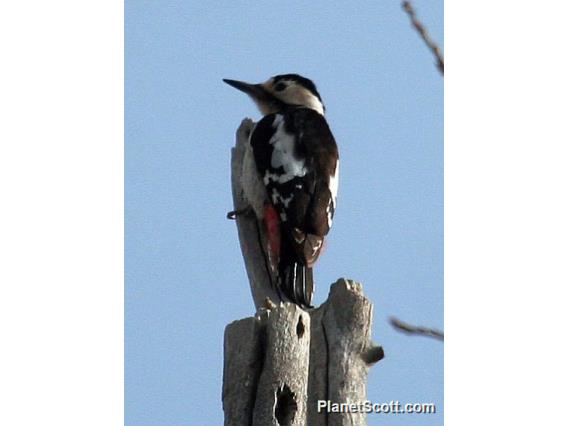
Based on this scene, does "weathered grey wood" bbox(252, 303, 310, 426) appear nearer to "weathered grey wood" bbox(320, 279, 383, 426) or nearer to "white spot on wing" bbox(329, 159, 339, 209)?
"weathered grey wood" bbox(320, 279, 383, 426)

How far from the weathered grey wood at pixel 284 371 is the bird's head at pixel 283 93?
7.27 ft

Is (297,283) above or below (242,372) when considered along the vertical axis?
above

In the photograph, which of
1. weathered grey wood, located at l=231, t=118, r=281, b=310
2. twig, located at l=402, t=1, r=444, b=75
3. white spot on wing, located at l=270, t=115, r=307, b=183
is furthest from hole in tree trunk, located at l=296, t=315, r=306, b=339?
white spot on wing, located at l=270, t=115, r=307, b=183

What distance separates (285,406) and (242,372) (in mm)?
173

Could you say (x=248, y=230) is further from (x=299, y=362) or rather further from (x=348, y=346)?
(x=299, y=362)

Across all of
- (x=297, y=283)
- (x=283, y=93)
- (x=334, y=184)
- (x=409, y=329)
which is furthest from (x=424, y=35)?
(x=283, y=93)

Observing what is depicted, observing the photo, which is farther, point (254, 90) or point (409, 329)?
point (254, 90)

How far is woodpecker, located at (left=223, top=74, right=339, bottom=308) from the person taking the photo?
4508 millimetres

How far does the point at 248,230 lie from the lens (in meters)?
4.64

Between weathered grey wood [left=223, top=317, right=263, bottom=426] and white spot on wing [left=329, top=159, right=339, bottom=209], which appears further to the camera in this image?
white spot on wing [left=329, top=159, right=339, bottom=209]

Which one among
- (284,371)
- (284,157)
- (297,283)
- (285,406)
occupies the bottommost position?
(285,406)

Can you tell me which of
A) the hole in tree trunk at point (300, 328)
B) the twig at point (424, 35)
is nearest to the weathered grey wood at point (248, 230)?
the hole in tree trunk at point (300, 328)

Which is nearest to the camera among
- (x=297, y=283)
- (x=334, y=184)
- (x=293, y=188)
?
(x=297, y=283)

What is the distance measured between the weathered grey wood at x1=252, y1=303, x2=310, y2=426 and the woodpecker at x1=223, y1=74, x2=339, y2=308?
0.95 meters
